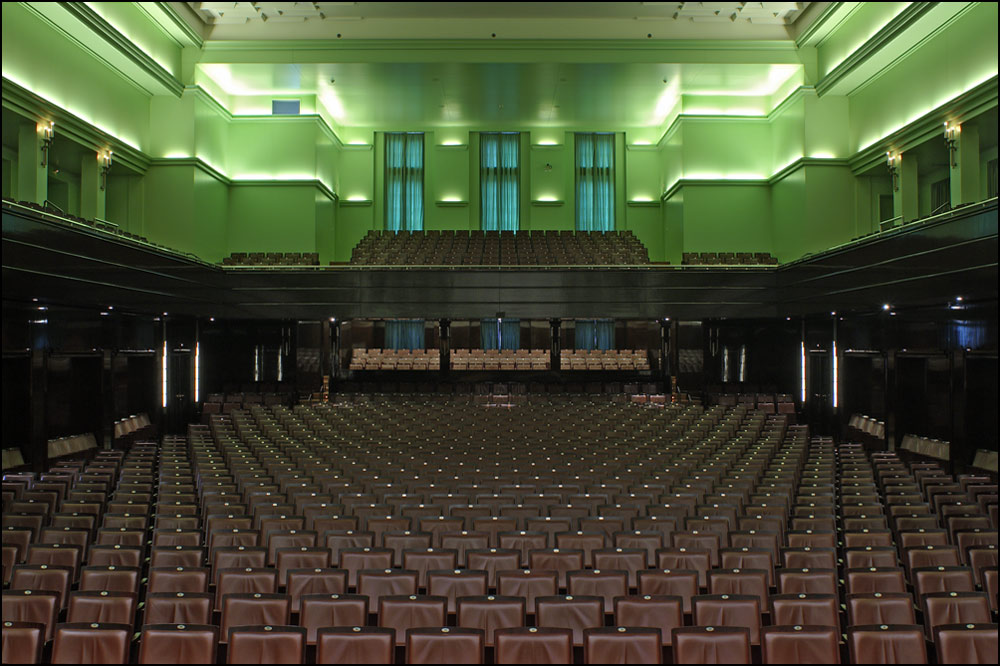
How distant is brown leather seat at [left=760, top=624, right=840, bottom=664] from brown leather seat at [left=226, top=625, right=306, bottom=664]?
2.58 m

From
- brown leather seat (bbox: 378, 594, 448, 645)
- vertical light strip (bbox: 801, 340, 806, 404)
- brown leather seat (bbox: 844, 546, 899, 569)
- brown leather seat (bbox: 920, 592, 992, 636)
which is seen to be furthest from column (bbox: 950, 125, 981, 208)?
brown leather seat (bbox: 378, 594, 448, 645)

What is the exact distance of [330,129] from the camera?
1009 inches

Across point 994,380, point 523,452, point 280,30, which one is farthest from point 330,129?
point 994,380

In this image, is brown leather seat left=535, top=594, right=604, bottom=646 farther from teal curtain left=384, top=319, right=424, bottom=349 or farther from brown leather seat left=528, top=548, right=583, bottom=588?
teal curtain left=384, top=319, right=424, bottom=349

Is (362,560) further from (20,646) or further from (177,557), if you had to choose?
(20,646)

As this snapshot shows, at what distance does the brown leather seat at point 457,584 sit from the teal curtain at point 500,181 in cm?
2245

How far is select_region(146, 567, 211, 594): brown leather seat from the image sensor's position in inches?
215

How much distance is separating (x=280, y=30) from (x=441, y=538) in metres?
18.6

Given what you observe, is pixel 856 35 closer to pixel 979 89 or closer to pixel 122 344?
pixel 979 89

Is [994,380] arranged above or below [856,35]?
below

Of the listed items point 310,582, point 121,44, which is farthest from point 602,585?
point 121,44

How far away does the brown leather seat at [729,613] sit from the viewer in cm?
483

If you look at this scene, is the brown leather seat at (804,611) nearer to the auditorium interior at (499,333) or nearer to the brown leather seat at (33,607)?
the auditorium interior at (499,333)

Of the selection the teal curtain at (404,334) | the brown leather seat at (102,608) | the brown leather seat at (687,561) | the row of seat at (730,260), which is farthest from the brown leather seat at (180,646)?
the teal curtain at (404,334)
